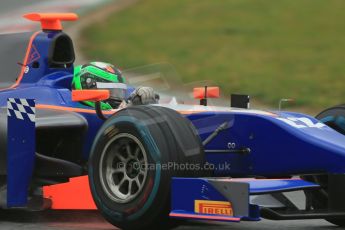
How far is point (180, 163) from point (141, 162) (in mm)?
350

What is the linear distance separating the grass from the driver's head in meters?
8.59

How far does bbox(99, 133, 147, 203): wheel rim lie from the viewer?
603cm

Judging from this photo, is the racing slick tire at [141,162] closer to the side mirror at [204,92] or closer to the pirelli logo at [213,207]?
the pirelli logo at [213,207]

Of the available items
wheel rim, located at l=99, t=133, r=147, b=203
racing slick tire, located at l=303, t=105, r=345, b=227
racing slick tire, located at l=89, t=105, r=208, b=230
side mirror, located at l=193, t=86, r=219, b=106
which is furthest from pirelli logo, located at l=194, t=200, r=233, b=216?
side mirror, located at l=193, t=86, r=219, b=106

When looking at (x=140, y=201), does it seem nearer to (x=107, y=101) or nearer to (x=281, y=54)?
(x=107, y=101)

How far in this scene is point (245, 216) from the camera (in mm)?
5367

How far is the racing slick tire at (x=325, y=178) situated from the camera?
19.7 feet

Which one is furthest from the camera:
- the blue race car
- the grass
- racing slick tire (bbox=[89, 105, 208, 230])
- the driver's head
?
the grass

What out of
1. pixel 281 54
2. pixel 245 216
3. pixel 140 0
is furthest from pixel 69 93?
pixel 140 0

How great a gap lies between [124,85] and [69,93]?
20.8 inches

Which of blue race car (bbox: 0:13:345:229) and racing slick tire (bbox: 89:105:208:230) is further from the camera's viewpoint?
racing slick tire (bbox: 89:105:208:230)

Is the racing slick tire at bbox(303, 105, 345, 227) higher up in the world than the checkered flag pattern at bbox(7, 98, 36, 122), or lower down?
lower down

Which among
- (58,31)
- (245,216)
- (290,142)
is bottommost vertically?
(245,216)

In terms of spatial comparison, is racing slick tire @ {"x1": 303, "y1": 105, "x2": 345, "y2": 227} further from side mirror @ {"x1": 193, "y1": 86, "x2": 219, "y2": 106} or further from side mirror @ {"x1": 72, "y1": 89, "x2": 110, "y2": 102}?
side mirror @ {"x1": 72, "y1": 89, "x2": 110, "y2": 102}
